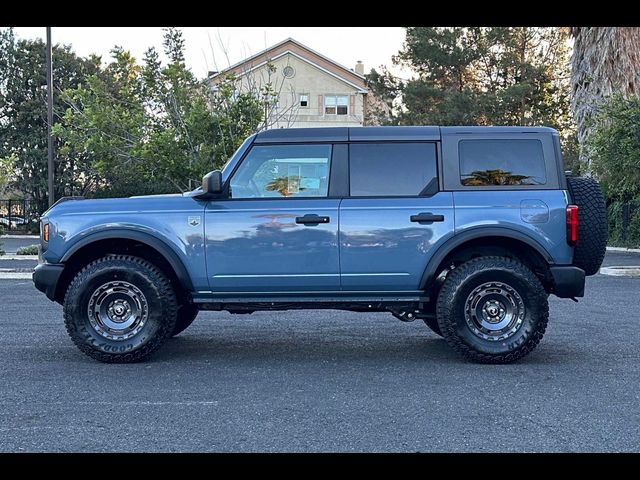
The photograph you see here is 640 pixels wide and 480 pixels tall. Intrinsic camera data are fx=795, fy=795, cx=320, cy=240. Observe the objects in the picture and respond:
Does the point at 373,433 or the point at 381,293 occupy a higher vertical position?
the point at 381,293

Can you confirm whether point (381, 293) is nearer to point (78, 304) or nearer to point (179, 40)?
point (78, 304)

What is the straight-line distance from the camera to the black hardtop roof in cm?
762

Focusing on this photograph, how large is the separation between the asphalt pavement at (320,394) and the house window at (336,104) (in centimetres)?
3795

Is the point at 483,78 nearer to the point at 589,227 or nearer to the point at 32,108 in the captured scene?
the point at 32,108

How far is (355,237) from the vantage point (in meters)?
7.36

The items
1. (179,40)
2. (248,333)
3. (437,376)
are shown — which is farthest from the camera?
(179,40)

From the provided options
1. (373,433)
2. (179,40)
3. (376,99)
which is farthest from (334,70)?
(373,433)

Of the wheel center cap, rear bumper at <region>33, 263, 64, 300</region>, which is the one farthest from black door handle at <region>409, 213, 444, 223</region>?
rear bumper at <region>33, 263, 64, 300</region>

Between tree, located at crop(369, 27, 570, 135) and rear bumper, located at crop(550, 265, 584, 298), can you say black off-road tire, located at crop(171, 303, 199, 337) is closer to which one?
rear bumper, located at crop(550, 265, 584, 298)

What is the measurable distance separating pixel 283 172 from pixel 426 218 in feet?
4.70

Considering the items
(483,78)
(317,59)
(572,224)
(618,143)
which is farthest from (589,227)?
(317,59)

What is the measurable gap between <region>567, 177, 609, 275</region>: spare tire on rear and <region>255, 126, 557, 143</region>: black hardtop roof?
671 millimetres

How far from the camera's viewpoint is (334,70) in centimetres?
4772

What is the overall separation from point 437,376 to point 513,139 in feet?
7.86
